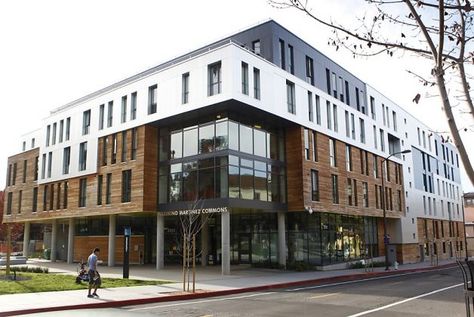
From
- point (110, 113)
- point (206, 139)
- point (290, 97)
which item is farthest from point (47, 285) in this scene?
point (290, 97)

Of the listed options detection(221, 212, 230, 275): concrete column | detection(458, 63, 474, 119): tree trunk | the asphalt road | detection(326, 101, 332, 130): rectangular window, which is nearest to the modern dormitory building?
detection(221, 212, 230, 275): concrete column

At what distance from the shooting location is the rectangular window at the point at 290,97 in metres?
32.6

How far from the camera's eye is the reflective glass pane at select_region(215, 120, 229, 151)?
29219mm

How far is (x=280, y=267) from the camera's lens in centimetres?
3219

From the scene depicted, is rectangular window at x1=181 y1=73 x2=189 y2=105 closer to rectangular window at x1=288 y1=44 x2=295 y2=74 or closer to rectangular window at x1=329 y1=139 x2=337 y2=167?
rectangular window at x1=288 y1=44 x2=295 y2=74

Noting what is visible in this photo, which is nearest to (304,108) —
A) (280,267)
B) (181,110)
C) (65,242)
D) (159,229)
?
(181,110)

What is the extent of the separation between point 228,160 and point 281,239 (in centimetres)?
808

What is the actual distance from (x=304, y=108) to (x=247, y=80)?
7.13 meters

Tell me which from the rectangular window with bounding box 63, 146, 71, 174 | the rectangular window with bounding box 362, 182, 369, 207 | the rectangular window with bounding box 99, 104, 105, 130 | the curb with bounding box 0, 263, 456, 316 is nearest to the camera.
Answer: the curb with bounding box 0, 263, 456, 316

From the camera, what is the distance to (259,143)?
31.9 m

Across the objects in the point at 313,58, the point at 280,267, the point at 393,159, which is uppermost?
the point at 313,58

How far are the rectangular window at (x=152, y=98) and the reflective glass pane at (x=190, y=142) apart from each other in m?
3.12

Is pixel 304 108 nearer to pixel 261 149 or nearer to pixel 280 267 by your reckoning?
pixel 261 149

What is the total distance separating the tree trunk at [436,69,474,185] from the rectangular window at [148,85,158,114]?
2942cm
